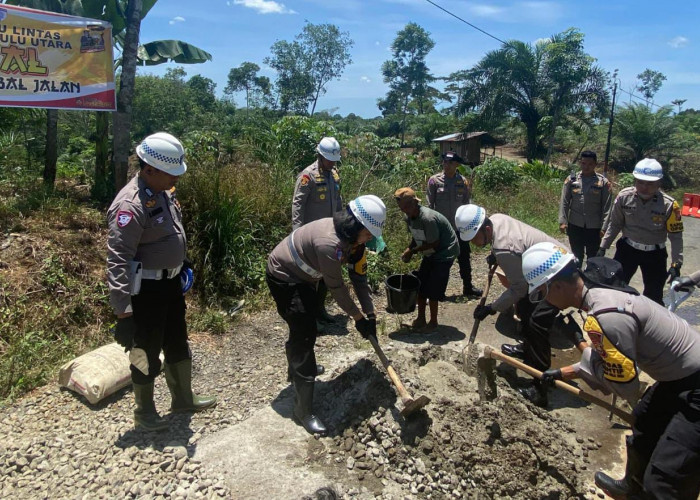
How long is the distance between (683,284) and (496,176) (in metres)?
9.50

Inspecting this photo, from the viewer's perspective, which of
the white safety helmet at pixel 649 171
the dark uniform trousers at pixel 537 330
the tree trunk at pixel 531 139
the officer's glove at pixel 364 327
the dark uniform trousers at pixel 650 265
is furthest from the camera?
the tree trunk at pixel 531 139


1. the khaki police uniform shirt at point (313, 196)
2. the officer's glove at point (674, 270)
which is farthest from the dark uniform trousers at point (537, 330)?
the khaki police uniform shirt at point (313, 196)

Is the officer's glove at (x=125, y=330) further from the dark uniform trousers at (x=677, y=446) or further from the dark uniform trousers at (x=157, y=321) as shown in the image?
the dark uniform trousers at (x=677, y=446)

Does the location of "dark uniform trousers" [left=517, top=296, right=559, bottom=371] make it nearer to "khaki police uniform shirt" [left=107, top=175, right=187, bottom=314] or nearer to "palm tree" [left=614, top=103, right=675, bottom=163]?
"khaki police uniform shirt" [left=107, top=175, right=187, bottom=314]

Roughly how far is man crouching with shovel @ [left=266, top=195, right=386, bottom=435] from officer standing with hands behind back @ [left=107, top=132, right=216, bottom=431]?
0.70 metres

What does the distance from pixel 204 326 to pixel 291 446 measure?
2.22m

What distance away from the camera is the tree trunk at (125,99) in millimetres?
6199

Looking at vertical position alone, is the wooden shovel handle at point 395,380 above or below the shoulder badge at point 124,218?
below

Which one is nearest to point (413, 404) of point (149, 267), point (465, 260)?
point (149, 267)

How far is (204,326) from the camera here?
16.4 feet

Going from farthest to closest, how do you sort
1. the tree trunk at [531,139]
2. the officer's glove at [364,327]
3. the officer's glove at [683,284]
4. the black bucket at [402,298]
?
the tree trunk at [531,139]
the black bucket at [402,298]
the officer's glove at [683,284]
the officer's glove at [364,327]

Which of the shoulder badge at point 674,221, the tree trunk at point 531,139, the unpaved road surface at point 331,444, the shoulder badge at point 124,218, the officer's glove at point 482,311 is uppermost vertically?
the tree trunk at point 531,139

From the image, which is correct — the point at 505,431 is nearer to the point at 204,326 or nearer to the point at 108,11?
the point at 204,326

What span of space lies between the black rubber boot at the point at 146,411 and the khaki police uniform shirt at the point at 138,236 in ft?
2.30
